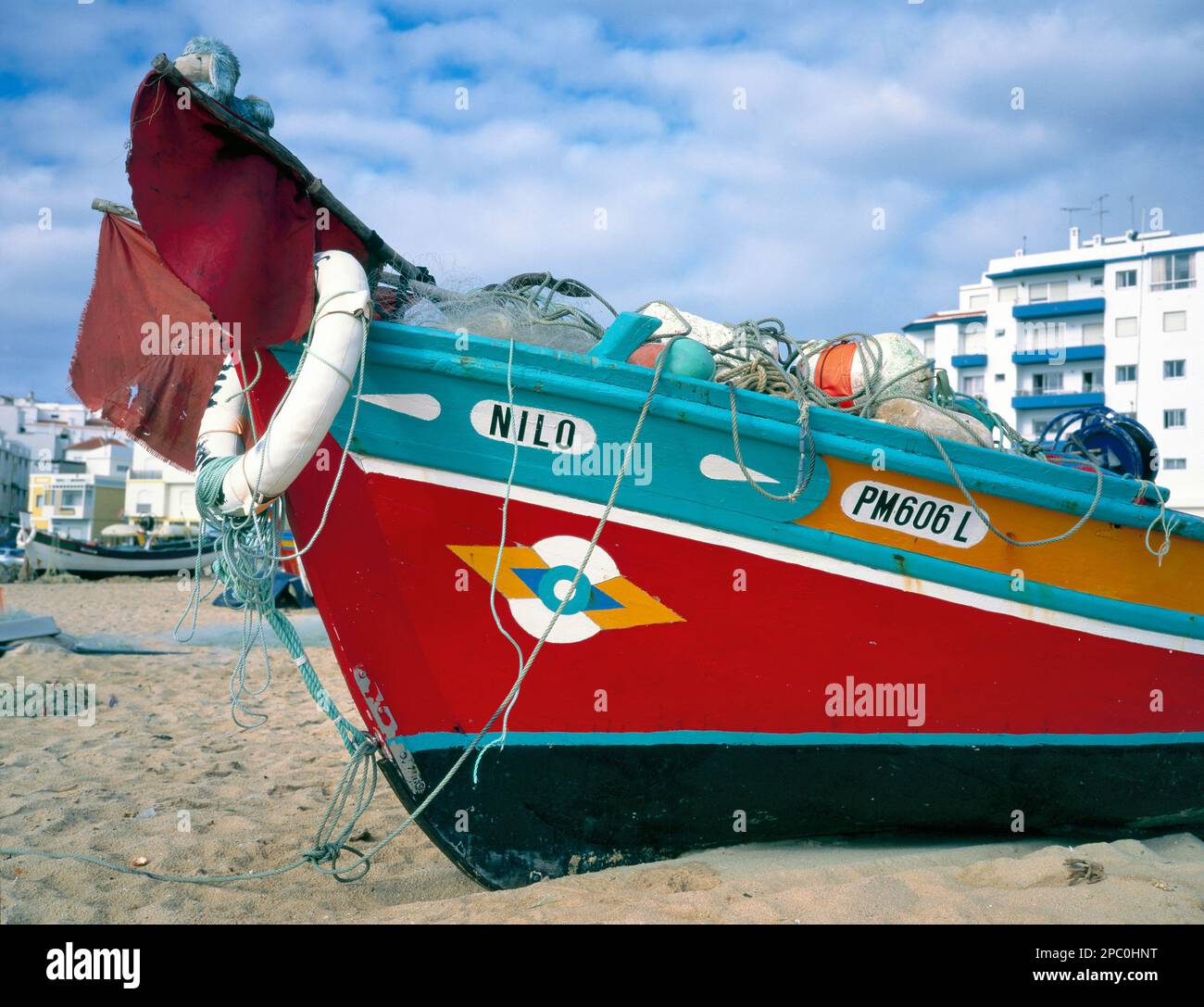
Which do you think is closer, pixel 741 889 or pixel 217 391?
pixel 741 889

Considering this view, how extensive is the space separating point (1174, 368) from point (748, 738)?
4224 centimetres

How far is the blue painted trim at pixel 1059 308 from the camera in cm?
4012

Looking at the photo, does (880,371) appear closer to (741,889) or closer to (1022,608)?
(1022,608)

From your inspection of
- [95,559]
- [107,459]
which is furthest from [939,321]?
[107,459]

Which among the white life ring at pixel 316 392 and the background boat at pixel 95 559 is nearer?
the white life ring at pixel 316 392

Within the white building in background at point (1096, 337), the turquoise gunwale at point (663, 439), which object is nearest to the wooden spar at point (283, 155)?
the turquoise gunwale at point (663, 439)

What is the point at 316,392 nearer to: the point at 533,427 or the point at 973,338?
the point at 533,427

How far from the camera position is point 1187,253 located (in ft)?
123

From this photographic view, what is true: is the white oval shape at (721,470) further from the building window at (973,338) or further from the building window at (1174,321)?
the building window at (973,338)

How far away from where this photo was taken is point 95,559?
A: 92.2 ft

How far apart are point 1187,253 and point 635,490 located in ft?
141

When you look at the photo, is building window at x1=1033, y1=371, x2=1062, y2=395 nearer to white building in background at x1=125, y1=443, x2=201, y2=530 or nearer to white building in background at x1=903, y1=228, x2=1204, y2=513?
white building in background at x1=903, y1=228, x2=1204, y2=513

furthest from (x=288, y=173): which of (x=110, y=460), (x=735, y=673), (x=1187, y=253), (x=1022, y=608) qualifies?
(x=110, y=460)

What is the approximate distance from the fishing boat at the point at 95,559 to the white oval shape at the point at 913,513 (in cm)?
2696
